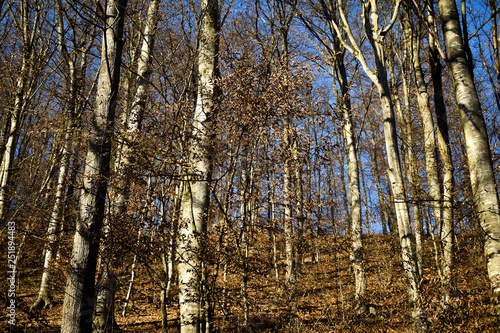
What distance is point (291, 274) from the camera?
8.77 metres

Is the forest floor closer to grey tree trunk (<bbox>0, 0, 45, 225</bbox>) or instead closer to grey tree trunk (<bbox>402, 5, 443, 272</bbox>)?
grey tree trunk (<bbox>402, 5, 443, 272</bbox>)

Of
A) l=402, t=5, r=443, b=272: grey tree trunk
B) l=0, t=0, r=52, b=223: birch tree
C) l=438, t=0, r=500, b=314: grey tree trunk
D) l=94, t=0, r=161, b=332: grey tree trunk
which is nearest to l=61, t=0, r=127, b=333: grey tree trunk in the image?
l=94, t=0, r=161, b=332: grey tree trunk

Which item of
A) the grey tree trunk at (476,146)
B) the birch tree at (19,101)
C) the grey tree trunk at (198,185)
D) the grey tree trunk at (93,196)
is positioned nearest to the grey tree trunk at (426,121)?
the grey tree trunk at (476,146)

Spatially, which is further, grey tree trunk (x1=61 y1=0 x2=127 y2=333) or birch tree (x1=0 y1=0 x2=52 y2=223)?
birch tree (x1=0 y1=0 x2=52 y2=223)

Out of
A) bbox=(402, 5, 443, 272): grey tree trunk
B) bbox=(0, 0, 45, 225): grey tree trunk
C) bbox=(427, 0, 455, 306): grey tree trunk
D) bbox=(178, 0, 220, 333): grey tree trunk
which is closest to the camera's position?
bbox=(178, 0, 220, 333): grey tree trunk

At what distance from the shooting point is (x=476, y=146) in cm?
464

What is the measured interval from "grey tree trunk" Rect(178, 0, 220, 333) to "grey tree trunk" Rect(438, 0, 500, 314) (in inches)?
157

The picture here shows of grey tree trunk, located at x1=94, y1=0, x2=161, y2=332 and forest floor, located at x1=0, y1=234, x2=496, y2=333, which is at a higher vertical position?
grey tree trunk, located at x1=94, y1=0, x2=161, y2=332

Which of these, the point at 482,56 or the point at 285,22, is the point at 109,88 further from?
the point at 482,56

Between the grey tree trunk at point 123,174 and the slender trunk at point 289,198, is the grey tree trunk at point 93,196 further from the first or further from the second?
the slender trunk at point 289,198

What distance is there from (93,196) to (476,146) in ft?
18.2

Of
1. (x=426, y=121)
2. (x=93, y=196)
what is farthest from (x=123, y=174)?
(x=426, y=121)

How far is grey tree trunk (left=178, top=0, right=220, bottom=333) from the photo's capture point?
4312mm

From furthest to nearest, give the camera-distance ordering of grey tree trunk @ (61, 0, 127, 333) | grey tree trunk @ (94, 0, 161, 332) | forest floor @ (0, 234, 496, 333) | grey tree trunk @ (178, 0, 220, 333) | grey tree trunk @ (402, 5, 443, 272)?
1. grey tree trunk @ (402, 5, 443, 272)
2. forest floor @ (0, 234, 496, 333)
3. grey tree trunk @ (94, 0, 161, 332)
4. grey tree trunk @ (178, 0, 220, 333)
5. grey tree trunk @ (61, 0, 127, 333)
